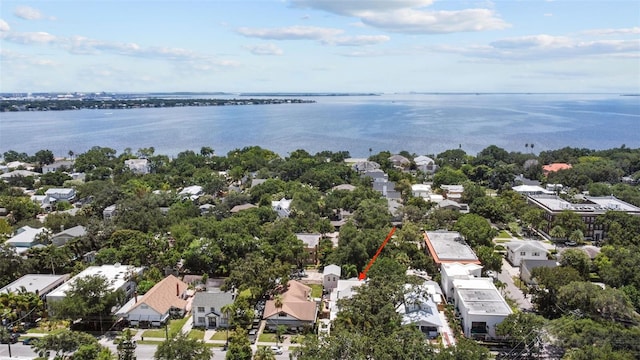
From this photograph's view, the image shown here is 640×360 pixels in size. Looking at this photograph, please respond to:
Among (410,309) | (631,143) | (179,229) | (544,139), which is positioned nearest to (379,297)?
(410,309)

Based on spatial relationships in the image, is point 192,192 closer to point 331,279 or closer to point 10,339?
point 331,279

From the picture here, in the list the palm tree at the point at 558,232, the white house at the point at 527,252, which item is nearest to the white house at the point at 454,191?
the palm tree at the point at 558,232

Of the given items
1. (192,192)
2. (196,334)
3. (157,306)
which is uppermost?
(192,192)

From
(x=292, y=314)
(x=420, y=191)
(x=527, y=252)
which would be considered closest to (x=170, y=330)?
(x=292, y=314)

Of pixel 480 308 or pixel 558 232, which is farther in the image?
pixel 558 232

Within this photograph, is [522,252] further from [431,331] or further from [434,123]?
[434,123]

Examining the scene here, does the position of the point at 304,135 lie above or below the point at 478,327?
above
